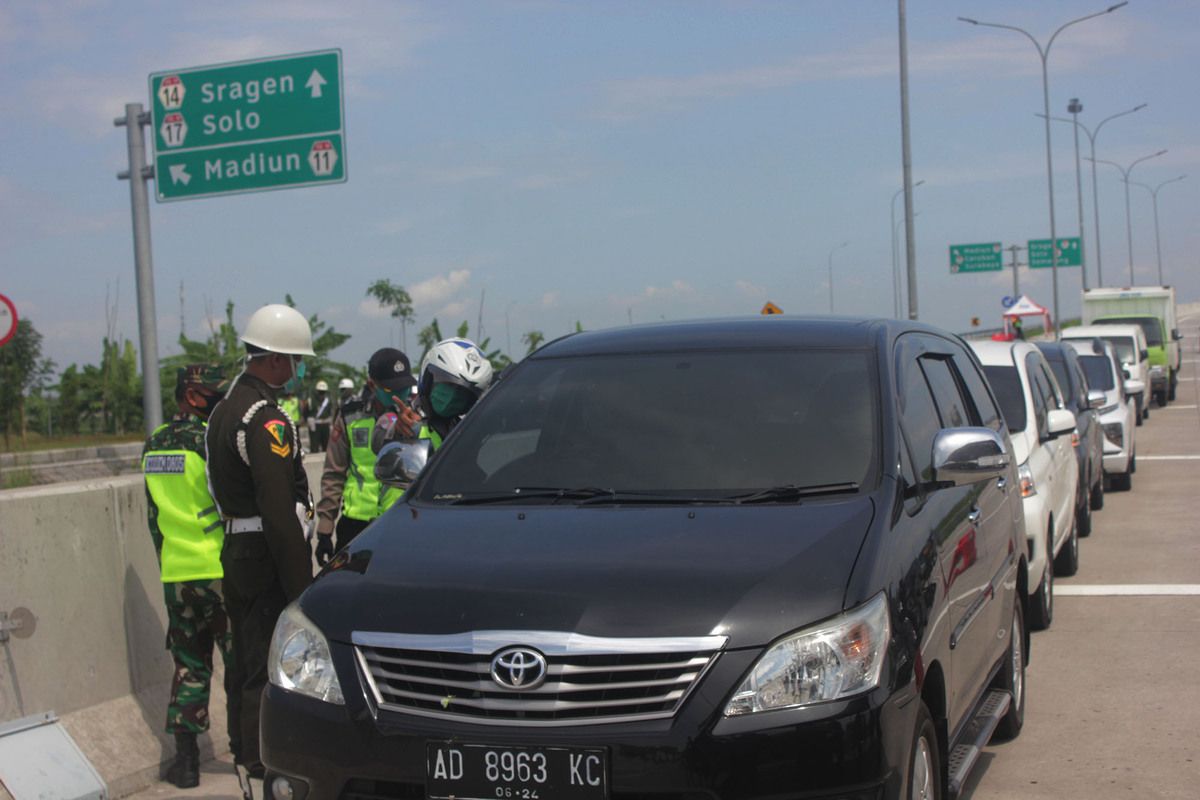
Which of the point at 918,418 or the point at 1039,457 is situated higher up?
the point at 918,418

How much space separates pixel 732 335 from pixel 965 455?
1.05 metres

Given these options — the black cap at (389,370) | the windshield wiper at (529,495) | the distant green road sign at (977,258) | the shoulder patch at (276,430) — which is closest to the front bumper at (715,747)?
the windshield wiper at (529,495)

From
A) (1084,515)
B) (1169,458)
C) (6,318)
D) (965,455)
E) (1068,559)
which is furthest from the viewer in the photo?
(1169,458)

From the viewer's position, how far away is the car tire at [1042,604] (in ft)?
29.5

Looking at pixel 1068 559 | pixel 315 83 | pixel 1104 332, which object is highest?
pixel 315 83

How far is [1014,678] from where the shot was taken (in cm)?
637

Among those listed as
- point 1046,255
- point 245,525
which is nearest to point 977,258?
point 1046,255

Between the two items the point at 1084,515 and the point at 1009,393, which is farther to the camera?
the point at 1084,515

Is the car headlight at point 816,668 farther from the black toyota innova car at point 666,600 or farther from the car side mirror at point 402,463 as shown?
the car side mirror at point 402,463

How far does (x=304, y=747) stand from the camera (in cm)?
388

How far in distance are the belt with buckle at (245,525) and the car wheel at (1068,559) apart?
23.9 feet

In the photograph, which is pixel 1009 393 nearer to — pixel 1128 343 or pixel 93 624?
pixel 93 624

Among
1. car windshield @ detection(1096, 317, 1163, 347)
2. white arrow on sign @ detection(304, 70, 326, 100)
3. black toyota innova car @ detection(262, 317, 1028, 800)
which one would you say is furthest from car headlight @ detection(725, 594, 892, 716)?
car windshield @ detection(1096, 317, 1163, 347)

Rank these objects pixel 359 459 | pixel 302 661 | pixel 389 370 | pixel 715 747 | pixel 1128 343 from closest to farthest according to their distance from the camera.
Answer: pixel 715 747 < pixel 302 661 < pixel 389 370 < pixel 359 459 < pixel 1128 343
